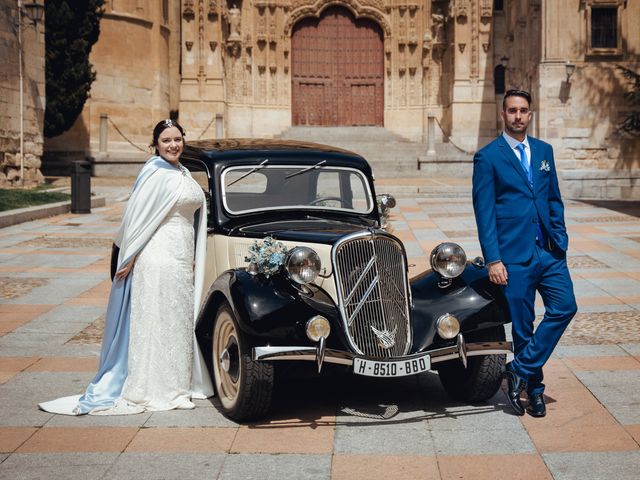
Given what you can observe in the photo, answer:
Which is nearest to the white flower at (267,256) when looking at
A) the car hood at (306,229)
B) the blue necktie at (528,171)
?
the car hood at (306,229)

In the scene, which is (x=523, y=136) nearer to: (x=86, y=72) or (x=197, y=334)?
(x=197, y=334)

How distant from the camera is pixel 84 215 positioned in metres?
19.1

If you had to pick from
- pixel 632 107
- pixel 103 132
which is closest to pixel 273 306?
pixel 632 107

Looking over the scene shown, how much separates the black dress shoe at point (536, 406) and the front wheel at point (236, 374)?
167cm

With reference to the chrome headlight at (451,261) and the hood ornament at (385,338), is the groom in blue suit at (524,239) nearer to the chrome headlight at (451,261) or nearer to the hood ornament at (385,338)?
the chrome headlight at (451,261)

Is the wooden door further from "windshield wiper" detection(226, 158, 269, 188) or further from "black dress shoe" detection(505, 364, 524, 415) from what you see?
"black dress shoe" detection(505, 364, 524, 415)

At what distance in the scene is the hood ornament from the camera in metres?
5.75

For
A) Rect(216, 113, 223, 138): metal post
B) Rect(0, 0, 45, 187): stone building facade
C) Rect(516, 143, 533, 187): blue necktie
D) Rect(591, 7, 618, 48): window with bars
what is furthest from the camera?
Rect(216, 113, 223, 138): metal post

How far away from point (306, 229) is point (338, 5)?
99.5 feet

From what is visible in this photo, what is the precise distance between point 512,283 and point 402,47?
101 feet

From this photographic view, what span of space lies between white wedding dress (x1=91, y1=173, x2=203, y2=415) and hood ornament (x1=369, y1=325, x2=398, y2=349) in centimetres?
131

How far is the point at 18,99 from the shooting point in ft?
75.3

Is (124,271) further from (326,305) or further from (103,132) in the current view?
(103,132)

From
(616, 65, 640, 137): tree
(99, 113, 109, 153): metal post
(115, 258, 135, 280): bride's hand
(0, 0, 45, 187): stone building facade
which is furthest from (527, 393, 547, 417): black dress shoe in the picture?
(99, 113, 109, 153): metal post
